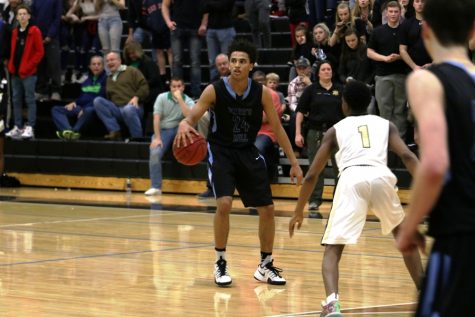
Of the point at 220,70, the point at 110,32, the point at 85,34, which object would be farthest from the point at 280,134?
the point at 85,34

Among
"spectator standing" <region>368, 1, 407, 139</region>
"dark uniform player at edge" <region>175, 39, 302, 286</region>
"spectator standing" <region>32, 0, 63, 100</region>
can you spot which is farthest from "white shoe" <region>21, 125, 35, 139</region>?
"dark uniform player at edge" <region>175, 39, 302, 286</region>

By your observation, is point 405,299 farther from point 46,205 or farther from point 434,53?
point 46,205

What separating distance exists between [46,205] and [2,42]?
170 inches

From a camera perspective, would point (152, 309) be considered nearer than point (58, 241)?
Yes

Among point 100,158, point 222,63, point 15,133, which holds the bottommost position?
point 100,158

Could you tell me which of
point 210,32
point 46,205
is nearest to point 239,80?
point 46,205

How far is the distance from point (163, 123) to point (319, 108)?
3.35 meters

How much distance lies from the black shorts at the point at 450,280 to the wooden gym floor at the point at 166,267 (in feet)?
10.5

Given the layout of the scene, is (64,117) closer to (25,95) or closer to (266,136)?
(25,95)

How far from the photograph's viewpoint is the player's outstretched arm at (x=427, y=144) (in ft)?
11.4

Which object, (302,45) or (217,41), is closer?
(302,45)

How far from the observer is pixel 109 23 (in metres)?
18.0

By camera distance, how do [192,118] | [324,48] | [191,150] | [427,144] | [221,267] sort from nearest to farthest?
1. [427,144]
2. [192,118]
3. [221,267]
4. [191,150]
5. [324,48]

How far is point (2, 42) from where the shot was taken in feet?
59.3
